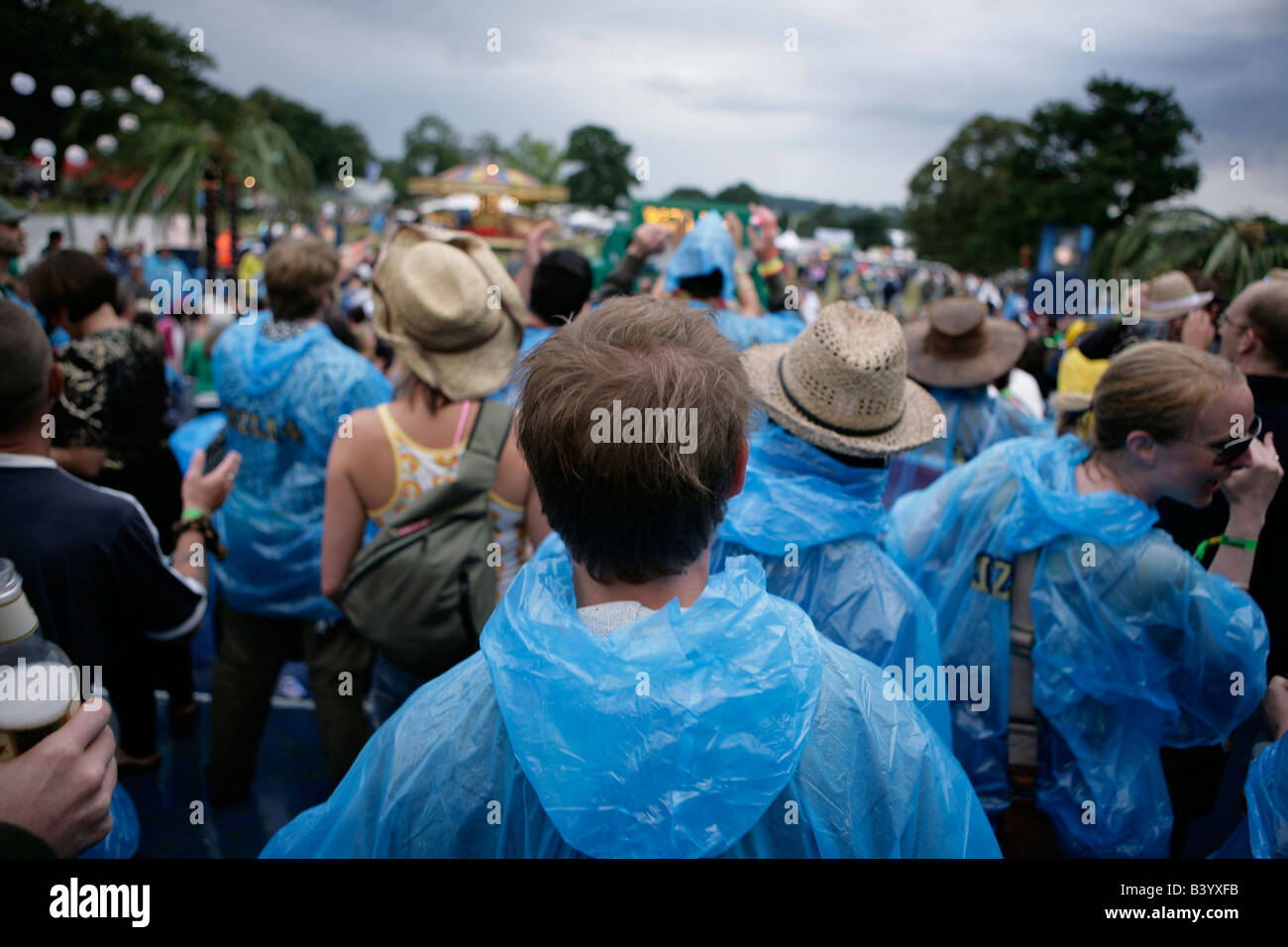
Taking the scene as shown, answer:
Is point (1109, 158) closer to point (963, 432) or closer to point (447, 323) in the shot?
point (963, 432)

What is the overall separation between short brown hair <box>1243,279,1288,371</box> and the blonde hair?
727 mm

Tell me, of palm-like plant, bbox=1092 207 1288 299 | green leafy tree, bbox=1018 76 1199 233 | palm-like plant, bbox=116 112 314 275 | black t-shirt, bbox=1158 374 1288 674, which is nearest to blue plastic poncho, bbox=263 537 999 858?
black t-shirt, bbox=1158 374 1288 674

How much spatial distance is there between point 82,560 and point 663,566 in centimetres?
132

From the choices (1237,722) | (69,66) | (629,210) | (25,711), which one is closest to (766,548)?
(1237,722)

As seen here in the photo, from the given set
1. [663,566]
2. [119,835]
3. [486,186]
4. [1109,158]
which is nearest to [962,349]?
[663,566]

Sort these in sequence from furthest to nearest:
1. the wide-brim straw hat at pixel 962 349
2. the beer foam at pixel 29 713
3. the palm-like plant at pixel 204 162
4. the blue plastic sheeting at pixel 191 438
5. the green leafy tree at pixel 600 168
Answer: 1. the green leafy tree at pixel 600 168
2. the palm-like plant at pixel 204 162
3. the blue plastic sheeting at pixel 191 438
4. the wide-brim straw hat at pixel 962 349
5. the beer foam at pixel 29 713

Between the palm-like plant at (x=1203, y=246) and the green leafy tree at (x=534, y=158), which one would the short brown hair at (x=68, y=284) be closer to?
the palm-like plant at (x=1203, y=246)

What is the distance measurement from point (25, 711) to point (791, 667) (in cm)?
96

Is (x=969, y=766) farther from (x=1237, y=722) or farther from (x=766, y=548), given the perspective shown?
(x=766, y=548)

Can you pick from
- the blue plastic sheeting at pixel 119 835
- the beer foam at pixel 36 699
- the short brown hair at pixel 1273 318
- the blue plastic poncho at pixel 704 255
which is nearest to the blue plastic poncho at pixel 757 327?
the blue plastic poncho at pixel 704 255

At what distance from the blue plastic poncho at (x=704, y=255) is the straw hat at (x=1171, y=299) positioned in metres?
1.90

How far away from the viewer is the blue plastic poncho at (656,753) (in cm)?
Result: 83

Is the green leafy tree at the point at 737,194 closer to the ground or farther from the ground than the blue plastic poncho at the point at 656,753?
farther from the ground
